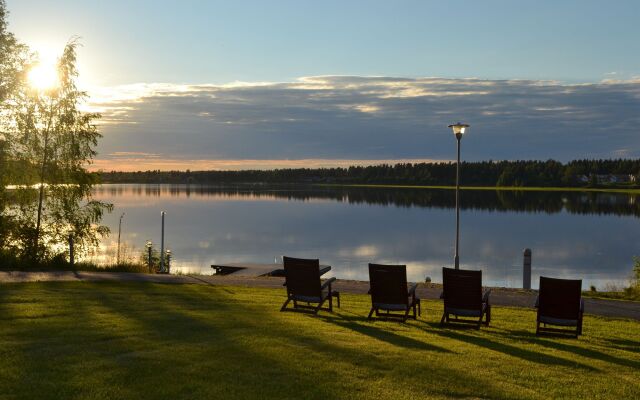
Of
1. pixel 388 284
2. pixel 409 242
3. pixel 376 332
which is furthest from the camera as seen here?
pixel 409 242

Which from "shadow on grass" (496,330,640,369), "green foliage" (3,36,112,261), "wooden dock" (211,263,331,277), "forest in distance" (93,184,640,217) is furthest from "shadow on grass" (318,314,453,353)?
"forest in distance" (93,184,640,217)

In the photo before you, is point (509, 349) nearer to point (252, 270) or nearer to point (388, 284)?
point (388, 284)

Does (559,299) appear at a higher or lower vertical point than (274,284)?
higher

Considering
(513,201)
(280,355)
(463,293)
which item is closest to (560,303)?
(463,293)

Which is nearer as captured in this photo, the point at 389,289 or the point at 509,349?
the point at 509,349

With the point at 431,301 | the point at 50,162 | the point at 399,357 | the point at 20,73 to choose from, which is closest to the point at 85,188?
the point at 50,162

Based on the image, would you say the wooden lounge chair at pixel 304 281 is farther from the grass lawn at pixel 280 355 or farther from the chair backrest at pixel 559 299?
the chair backrest at pixel 559 299

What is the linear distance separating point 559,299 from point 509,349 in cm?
165

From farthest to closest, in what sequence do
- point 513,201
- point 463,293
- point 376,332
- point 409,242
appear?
point 513,201 → point 409,242 → point 463,293 → point 376,332

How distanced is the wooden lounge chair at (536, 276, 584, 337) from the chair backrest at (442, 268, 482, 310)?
93cm

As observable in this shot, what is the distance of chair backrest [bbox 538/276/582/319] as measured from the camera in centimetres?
927

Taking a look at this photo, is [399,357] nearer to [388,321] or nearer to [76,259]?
[388,321]

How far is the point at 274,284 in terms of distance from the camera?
15.7 m

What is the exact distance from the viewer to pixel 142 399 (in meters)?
5.56
